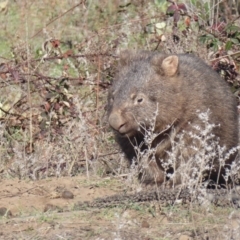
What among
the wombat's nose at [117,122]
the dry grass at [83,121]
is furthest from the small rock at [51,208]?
the wombat's nose at [117,122]

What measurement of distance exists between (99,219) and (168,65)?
1797 millimetres

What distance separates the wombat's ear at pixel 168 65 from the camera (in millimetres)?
7512

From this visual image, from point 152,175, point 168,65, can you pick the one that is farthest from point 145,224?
point 168,65

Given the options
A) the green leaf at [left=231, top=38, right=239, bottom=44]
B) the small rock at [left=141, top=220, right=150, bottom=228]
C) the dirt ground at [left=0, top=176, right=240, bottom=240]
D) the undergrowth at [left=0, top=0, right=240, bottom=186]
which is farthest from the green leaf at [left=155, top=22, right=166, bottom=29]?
the small rock at [left=141, top=220, right=150, bottom=228]

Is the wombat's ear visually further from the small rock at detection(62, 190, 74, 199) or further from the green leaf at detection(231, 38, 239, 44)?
the green leaf at detection(231, 38, 239, 44)

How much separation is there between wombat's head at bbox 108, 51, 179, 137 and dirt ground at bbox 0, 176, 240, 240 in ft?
2.00

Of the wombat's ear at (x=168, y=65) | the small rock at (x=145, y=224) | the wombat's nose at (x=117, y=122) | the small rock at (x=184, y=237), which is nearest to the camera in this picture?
the small rock at (x=184, y=237)

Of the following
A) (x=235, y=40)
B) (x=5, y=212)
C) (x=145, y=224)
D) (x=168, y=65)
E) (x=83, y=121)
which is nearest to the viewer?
(x=145, y=224)

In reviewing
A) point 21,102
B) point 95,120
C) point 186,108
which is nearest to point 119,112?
point 186,108

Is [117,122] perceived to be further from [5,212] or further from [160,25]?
[160,25]

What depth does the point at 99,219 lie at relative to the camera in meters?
6.14

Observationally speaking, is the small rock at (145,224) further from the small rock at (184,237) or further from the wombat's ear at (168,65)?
the wombat's ear at (168,65)

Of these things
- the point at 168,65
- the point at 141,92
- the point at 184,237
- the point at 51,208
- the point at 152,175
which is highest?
the point at 168,65

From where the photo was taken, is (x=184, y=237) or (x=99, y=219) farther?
(x=99, y=219)
